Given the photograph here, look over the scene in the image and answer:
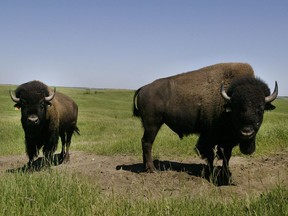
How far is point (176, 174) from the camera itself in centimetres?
777

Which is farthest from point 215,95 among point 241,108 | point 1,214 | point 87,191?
point 1,214

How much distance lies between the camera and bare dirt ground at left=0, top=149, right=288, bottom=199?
6.39 meters

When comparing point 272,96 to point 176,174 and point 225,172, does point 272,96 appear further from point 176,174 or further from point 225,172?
point 176,174

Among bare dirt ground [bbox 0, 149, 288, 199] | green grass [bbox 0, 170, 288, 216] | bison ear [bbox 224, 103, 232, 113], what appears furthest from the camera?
bison ear [bbox 224, 103, 232, 113]

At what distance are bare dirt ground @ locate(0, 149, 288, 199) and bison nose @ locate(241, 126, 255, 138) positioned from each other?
0.75 m

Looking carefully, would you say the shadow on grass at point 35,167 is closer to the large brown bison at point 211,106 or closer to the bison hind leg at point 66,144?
the bison hind leg at point 66,144

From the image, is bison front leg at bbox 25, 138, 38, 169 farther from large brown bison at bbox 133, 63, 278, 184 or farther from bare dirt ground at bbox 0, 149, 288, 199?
large brown bison at bbox 133, 63, 278, 184

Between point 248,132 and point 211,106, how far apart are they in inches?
57.2

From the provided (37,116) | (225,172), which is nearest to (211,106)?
(225,172)

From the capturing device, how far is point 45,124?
944 centimetres

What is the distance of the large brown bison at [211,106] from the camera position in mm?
6957

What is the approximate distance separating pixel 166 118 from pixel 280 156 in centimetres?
310

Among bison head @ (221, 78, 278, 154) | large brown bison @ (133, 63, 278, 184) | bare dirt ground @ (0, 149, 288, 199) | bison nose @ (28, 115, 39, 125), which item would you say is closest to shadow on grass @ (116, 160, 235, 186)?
bare dirt ground @ (0, 149, 288, 199)

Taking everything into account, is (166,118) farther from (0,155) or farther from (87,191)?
(0,155)
